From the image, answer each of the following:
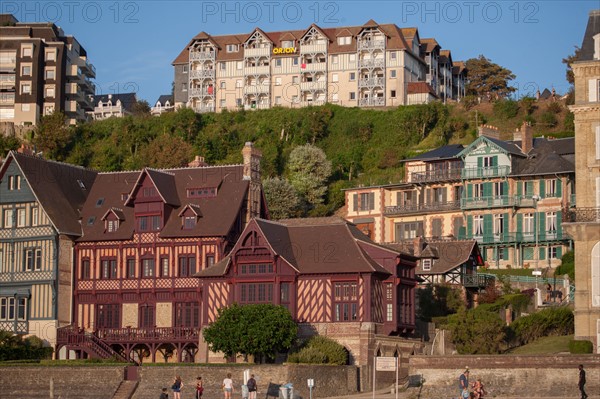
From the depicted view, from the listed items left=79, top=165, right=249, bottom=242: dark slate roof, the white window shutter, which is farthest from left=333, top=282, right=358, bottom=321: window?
the white window shutter

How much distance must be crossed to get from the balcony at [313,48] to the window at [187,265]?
52.3 metres

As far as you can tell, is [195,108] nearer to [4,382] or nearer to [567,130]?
[567,130]

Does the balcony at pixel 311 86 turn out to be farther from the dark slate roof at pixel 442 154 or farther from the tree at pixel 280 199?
the dark slate roof at pixel 442 154

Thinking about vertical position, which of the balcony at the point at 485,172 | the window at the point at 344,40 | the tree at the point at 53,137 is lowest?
the balcony at the point at 485,172

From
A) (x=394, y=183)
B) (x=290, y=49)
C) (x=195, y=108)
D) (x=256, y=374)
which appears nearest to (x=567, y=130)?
(x=394, y=183)

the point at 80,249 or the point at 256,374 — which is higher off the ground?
the point at 80,249

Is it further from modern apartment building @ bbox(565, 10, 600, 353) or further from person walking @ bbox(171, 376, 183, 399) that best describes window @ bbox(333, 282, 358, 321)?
modern apartment building @ bbox(565, 10, 600, 353)

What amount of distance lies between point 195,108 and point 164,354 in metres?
54.6

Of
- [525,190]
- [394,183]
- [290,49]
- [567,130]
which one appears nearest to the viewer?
[525,190]

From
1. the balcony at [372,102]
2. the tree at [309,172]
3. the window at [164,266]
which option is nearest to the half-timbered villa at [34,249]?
the window at [164,266]

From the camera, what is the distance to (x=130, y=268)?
66000 mm

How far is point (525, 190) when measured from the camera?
81312mm

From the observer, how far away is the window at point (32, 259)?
66.2 m

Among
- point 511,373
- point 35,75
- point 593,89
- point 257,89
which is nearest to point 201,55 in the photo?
point 257,89
